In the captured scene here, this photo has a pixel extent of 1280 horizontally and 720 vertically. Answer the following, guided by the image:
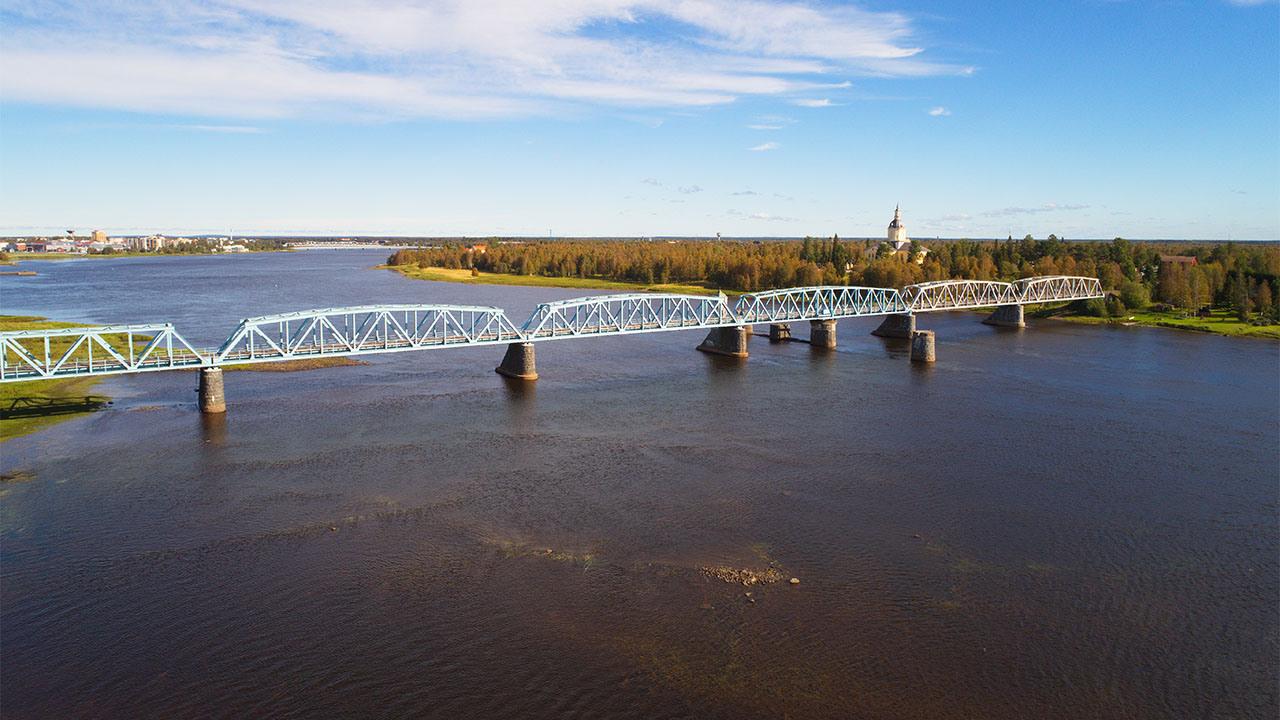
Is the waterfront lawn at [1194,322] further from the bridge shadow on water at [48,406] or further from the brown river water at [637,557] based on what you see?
the bridge shadow on water at [48,406]

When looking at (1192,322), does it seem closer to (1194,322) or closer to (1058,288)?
(1194,322)

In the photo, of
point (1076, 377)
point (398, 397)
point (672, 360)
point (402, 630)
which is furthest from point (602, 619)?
point (1076, 377)

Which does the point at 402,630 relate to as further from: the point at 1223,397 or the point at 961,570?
the point at 1223,397

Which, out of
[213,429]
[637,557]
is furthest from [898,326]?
[637,557]

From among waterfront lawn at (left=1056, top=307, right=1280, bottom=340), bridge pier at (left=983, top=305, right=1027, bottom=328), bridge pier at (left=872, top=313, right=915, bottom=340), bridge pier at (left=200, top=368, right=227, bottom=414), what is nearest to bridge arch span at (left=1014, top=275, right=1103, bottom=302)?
waterfront lawn at (left=1056, top=307, right=1280, bottom=340)

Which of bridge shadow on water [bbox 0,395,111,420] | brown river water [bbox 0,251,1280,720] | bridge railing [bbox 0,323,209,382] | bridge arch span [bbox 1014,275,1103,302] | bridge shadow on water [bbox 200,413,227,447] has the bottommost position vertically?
brown river water [bbox 0,251,1280,720]

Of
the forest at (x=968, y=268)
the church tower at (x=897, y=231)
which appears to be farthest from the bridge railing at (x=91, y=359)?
the church tower at (x=897, y=231)

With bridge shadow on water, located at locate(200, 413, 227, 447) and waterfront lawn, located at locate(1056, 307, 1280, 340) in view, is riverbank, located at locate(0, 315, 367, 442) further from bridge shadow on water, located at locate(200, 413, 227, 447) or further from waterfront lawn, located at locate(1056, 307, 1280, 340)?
waterfront lawn, located at locate(1056, 307, 1280, 340)
